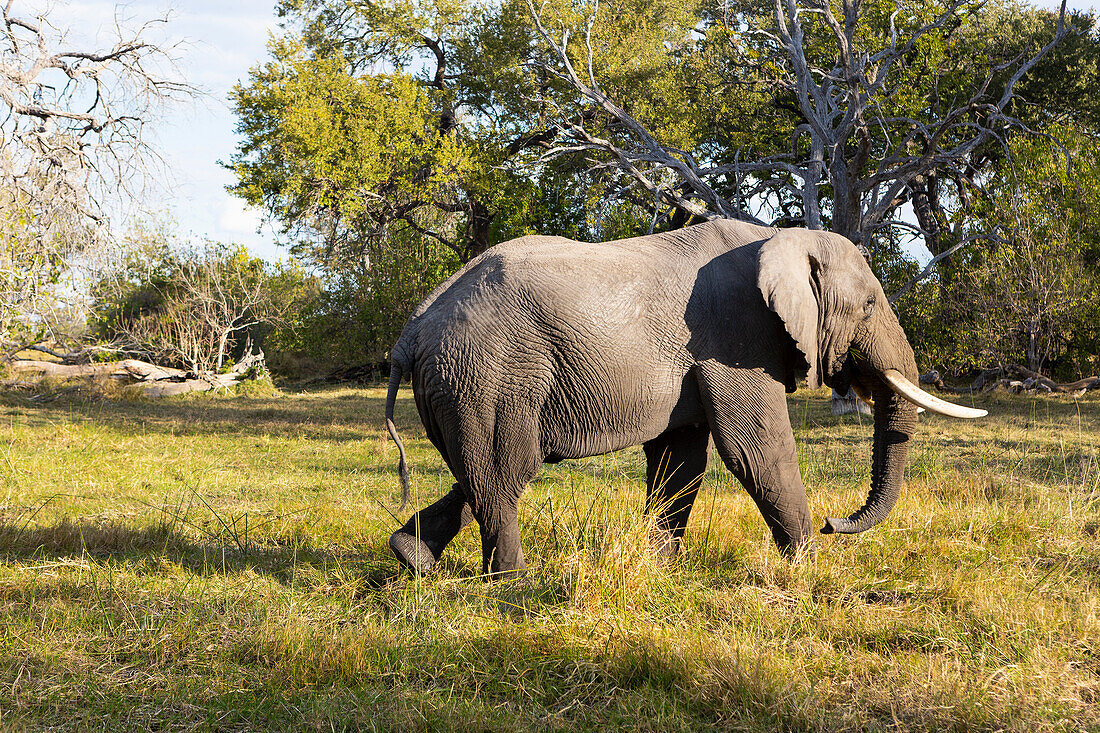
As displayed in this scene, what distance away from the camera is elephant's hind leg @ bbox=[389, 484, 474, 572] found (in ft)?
14.5

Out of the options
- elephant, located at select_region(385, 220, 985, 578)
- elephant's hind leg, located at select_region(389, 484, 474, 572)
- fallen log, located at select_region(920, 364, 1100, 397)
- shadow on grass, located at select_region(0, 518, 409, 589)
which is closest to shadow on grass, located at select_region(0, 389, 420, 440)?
shadow on grass, located at select_region(0, 518, 409, 589)

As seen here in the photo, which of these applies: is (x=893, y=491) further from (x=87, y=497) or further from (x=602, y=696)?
(x=87, y=497)

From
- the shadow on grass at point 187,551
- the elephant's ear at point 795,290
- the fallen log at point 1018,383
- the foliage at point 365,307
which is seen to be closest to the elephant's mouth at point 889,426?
the elephant's ear at point 795,290

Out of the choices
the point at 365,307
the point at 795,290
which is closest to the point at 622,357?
the point at 795,290

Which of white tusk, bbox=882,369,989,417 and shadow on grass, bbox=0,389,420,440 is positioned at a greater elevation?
white tusk, bbox=882,369,989,417

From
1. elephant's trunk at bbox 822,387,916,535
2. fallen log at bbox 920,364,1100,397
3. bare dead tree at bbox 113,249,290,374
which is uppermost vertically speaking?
bare dead tree at bbox 113,249,290,374

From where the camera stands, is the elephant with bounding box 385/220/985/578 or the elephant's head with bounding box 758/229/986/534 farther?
the elephant's head with bounding box 758/229/986/534

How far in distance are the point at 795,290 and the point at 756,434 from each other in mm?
759

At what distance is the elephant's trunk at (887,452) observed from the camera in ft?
15.3

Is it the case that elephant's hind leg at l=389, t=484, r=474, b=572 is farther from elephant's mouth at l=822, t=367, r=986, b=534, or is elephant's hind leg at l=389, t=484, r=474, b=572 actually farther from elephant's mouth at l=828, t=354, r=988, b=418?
elephant's mouth at l=828, t=354, r=988, b=418

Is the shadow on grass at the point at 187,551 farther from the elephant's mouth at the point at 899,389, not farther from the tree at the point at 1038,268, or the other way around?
the tree at the point at 1038,268

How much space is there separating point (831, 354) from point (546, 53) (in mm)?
17459

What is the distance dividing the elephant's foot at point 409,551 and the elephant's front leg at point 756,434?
1674 mm

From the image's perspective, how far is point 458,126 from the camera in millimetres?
22109
